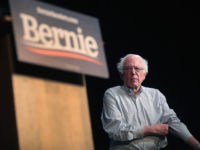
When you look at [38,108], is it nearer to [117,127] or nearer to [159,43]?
[117,127]

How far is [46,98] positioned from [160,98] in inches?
58.7

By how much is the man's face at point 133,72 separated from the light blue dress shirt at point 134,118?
62mm

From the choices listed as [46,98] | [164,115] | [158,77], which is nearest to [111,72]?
[158,77]

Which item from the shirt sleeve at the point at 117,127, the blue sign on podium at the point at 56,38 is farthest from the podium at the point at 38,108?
the shirt sleeve at the point at 117,127

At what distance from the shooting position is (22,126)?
172 cm

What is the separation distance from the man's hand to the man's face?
15.4 inches

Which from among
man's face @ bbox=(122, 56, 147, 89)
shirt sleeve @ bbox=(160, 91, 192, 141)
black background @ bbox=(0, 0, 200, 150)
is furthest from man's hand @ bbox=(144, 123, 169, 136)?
black background @ bbox=(0, 0, 200, 150)

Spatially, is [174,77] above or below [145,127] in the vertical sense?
above

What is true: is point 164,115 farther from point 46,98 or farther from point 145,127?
point 46,98

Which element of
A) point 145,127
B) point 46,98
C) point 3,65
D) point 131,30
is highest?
point 131,30

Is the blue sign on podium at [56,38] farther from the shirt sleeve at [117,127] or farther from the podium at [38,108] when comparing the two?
the shirt sleeve at [117,127]

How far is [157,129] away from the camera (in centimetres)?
280

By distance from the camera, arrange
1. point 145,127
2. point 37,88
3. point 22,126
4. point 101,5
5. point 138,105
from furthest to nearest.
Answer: point 101,5 < point 138,105 < point 145,127 < point 37,88 < point 22,126

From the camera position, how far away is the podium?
1.74 meters
